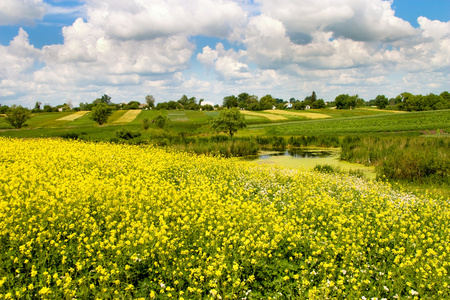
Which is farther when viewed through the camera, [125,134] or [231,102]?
[231,102]

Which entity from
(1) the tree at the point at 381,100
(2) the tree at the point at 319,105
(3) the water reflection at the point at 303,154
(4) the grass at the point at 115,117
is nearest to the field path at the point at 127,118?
(4) the grass at the point at 115,117

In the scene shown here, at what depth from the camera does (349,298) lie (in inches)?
193

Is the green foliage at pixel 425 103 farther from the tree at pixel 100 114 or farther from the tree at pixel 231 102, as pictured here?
the tree at pixel 100 114

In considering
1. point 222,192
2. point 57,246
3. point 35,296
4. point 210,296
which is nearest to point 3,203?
point 57,246

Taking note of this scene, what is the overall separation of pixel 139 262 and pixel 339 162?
20330 millimetres

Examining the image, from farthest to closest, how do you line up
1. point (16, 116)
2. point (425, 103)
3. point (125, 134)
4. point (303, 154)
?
1. point (425, 103)
2. point (16, 116)
3. point (125, 134)
4. point (303, 154)

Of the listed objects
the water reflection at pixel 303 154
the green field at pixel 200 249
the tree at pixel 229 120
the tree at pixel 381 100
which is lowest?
the water reflection at pixel 303 154

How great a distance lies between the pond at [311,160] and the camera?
20584 millimetres

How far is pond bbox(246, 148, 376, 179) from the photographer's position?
20584 mm

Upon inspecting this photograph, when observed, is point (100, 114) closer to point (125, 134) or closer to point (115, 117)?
point (115, 117)

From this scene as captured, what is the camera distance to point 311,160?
946 inches

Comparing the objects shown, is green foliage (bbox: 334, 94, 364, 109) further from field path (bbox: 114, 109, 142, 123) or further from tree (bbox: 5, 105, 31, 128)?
tree (bbox: 5, 105, 31, 128)

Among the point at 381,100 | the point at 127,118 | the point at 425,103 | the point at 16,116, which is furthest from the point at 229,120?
the point at 381,100

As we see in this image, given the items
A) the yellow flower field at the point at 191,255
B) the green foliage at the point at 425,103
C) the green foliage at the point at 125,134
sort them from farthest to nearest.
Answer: the green foliage at the point at 425,103
the green foliage at the point at 125,134
the yellow flower field at the point at 191,255
